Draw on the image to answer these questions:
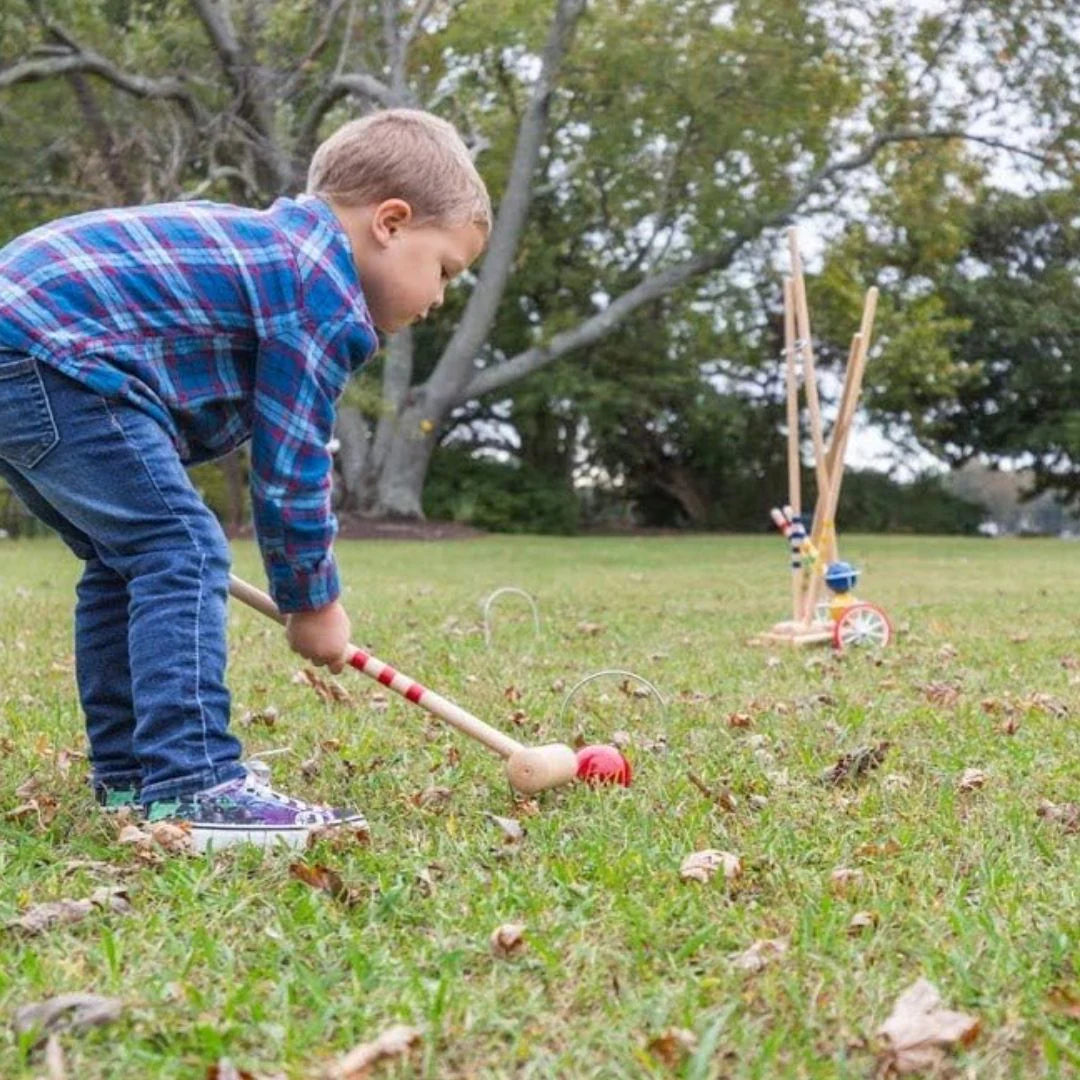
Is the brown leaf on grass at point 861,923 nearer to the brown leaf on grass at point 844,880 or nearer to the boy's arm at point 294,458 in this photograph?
the brown leaf on grass at point 844,880

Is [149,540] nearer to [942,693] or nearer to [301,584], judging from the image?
[301,584]

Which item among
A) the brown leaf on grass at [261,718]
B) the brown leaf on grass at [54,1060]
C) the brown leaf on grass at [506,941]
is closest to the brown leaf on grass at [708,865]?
the brown leaf on grass at [506,941]

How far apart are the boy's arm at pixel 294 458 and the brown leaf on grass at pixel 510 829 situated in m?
0.63

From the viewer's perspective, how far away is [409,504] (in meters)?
24.4

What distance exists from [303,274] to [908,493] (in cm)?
3026

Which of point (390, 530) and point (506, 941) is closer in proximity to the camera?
point (506, 941)

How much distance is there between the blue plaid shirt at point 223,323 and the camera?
2.89 meters

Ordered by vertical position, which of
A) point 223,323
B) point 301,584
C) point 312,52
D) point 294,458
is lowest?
point 301,584

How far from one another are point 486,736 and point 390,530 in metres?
19.4

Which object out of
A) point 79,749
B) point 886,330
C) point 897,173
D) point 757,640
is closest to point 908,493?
point 886,330

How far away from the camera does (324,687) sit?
5234mm

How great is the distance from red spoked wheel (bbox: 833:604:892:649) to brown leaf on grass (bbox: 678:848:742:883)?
4.20 meters

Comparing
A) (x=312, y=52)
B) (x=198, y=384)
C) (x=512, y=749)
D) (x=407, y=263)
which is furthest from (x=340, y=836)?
(x=312, y=52)

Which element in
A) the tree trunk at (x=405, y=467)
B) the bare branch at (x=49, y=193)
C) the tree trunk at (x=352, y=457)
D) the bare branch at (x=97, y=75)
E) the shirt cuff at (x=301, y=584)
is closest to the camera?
the shirt cuff at (x=301, y=584)
